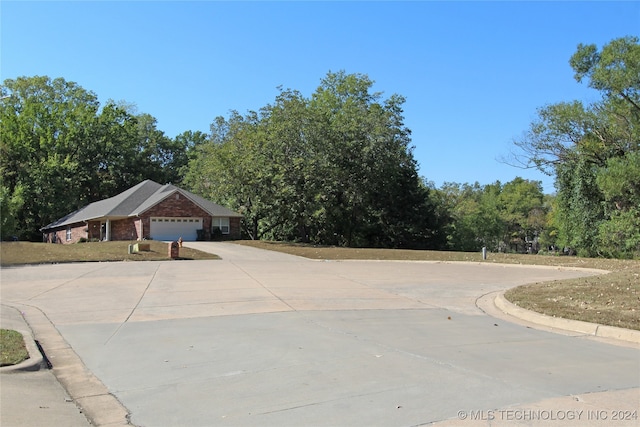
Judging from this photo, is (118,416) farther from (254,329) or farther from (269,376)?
(254,329)

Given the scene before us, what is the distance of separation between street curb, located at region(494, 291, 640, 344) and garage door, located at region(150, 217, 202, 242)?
115ft

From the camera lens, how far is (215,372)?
6332mm

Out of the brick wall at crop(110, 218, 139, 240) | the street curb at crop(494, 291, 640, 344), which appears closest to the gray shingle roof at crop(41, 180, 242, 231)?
the brick wall at crop(110, 218, 139, 240)

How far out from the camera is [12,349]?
7.25m

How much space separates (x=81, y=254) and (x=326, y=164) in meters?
21.4

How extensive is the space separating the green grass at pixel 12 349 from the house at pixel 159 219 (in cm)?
3425

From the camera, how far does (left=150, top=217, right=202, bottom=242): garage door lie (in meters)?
42.0

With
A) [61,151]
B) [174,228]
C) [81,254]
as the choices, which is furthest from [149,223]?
[61,151]

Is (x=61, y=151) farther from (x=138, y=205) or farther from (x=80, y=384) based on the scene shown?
(x=80, y=384)

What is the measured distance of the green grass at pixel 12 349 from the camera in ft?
22.1

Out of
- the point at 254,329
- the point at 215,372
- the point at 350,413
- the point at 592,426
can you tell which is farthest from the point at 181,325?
the point at 592,426

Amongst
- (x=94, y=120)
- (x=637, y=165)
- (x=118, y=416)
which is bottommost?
(x=118, y=416)

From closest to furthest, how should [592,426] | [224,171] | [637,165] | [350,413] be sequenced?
[592,426], [350,413], [637,165], [224,171]

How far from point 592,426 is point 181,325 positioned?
686 centimetres
